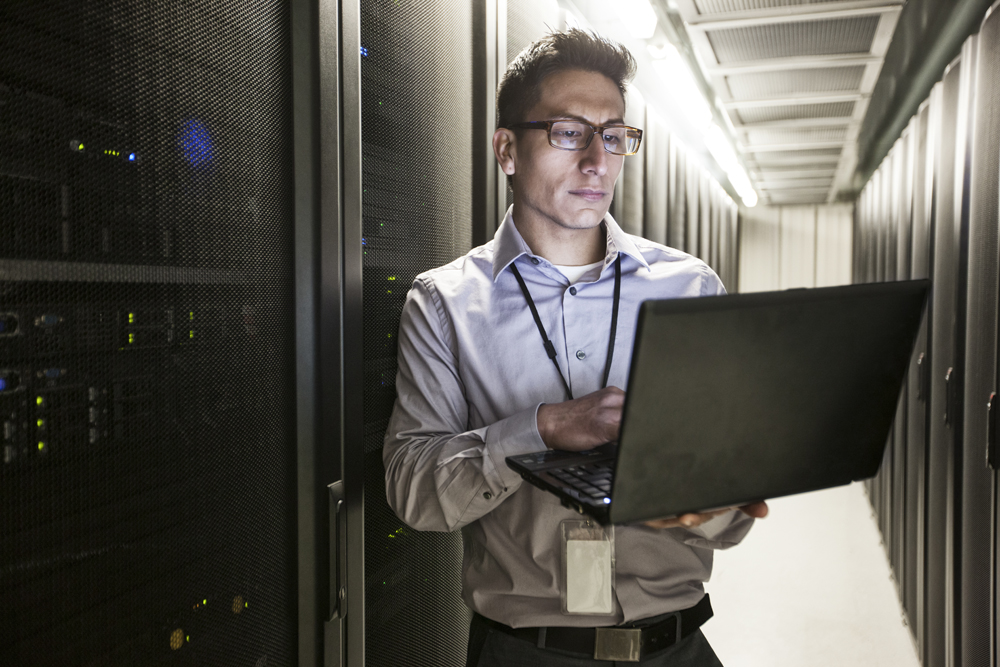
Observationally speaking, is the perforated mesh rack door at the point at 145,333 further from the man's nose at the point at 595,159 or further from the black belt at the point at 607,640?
the man's nose at the point at 595,159

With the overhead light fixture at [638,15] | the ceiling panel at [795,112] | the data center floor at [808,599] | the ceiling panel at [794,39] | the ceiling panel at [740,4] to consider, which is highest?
the ceiling panel at [795,112]

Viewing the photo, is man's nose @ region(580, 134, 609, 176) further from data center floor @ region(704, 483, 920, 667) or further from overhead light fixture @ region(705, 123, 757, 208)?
overhead light fixture @ region(705, 123, 757, 208)

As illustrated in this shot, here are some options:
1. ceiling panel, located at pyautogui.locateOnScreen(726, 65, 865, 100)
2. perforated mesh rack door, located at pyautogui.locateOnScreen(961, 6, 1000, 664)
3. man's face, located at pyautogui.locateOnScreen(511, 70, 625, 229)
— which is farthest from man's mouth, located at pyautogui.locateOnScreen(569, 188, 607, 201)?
ceiling panel, located at pyautogui.locateOnScreen(726, 65, 865, 100)

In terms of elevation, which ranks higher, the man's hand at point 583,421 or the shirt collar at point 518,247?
the shirt collar at point 518,247

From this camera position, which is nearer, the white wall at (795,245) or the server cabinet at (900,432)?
the server cabinet at (900,432)

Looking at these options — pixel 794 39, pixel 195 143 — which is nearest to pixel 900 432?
pixel 794 39

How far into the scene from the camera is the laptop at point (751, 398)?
2.43 feet


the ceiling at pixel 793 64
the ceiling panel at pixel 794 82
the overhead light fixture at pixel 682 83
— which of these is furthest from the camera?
the ceiling panel at pixel 794 82

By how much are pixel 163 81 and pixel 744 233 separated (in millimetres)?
11784

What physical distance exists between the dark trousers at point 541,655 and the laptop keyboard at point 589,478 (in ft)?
1.52

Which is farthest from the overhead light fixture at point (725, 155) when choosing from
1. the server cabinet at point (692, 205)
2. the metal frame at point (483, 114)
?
the metal frame at point (483, 114)

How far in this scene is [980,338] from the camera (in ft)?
7.00

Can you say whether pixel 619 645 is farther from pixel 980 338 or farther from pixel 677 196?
pixel 677 196

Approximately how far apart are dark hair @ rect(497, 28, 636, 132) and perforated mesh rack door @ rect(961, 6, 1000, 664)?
4.17ft
